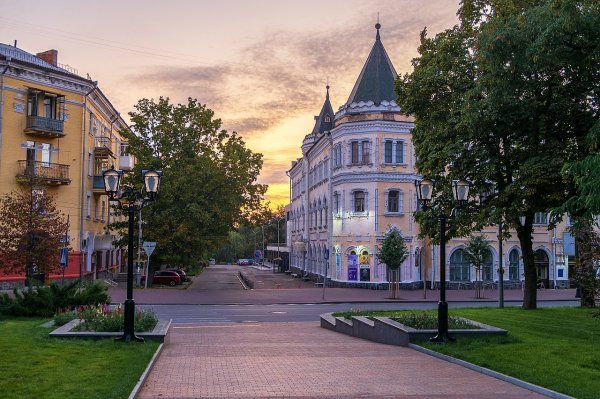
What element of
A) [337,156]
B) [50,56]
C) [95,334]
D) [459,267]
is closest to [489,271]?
[459,267]

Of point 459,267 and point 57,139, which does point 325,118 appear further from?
point 57,139

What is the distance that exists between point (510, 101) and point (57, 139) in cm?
3447

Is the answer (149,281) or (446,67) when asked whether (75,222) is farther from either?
(446,67)

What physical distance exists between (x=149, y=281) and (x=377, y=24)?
2840 centimetres

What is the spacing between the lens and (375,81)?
5038 cm

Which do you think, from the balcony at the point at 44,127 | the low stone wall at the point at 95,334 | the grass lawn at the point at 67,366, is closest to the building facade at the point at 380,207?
the balcony at the point at 44,127

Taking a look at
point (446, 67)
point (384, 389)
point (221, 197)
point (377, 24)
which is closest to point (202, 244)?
point (221, 197)

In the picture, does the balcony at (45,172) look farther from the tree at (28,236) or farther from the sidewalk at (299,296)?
the sidewalk at (299,296)

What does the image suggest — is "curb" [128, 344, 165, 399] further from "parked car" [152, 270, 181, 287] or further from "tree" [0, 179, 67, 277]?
"parked car" [152, 270, 181, 287]

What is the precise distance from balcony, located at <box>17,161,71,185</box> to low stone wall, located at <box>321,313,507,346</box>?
27.9 metres

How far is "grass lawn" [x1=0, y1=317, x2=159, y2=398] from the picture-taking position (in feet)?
29.5

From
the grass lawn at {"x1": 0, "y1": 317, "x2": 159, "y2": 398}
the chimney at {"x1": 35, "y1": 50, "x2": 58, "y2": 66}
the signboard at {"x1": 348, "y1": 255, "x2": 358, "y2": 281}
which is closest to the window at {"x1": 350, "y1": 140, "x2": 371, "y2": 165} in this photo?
the signboard at {"x1": 348, "y1": 255, "x2": 358, "y2": 281}

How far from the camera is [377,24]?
174 ft

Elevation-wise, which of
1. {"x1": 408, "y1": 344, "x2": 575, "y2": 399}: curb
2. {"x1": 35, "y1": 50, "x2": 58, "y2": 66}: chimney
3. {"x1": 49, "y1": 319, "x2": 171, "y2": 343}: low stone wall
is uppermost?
{"x1": 35, "y1": 50, "x2": 58, "y2": 66}: chimney
